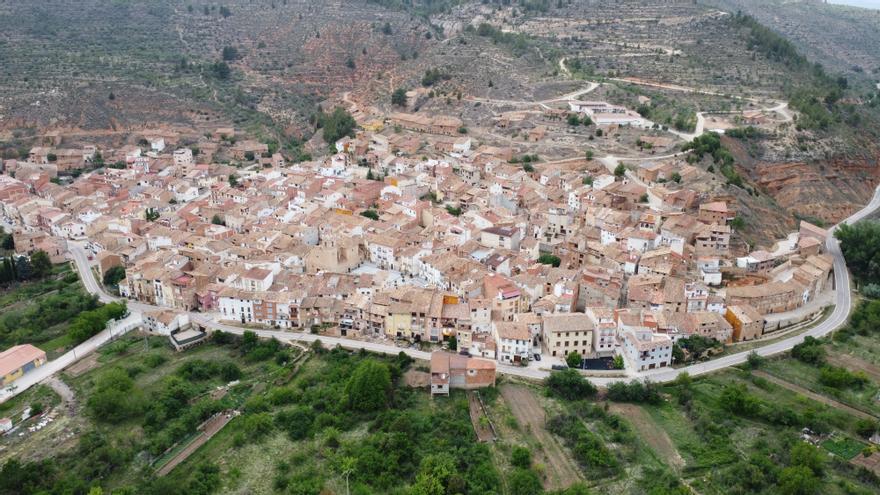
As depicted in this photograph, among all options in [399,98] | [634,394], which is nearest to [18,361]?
[634,394]

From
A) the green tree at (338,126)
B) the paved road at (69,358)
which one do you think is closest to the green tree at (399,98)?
the green tree at (338,126)

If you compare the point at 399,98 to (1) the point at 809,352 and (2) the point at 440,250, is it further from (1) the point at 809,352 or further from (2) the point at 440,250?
(1) the point at 809,352

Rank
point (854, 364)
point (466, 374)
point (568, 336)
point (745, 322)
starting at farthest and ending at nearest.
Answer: point (745, 322)
point (854, 364)
point (568, 336)
point (466, 374)

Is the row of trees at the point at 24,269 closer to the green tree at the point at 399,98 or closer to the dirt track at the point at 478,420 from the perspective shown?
the dirt track at the point at 478,420

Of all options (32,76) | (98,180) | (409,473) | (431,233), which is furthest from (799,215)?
(32,76)

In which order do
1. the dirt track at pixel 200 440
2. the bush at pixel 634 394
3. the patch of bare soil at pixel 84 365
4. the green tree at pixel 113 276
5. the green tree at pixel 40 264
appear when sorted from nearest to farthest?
1. the dirt track at pixel 200 440
2. the bush at pixel 634 394
3. the patch of bare soil at pixel 84 365
4. the green tree at pixel 113 276
5. the green tree at pixel 40 264
